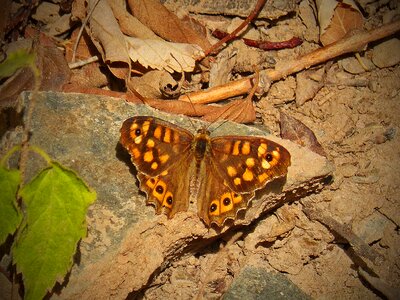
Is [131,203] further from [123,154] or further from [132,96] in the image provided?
[132,96]

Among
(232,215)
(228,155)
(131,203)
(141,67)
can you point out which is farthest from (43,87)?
(232,215)

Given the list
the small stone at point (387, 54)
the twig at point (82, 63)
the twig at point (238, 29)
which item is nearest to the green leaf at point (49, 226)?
the twig at point (82, 63)

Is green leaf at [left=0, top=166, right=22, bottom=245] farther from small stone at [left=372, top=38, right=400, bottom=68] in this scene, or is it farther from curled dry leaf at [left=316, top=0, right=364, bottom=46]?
small stone at [left=372, top=38, right=400, bottom=68]

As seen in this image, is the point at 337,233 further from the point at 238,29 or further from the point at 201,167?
the point at 238,29

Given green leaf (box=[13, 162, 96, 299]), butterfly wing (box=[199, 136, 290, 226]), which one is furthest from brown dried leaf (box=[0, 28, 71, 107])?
butterfly wing (box=[199, 136, 290, 226])

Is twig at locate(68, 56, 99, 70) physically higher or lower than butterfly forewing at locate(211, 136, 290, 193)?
A: higher

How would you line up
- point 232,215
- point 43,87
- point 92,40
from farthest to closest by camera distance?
point 92,40
point 43,87
point 232,215
